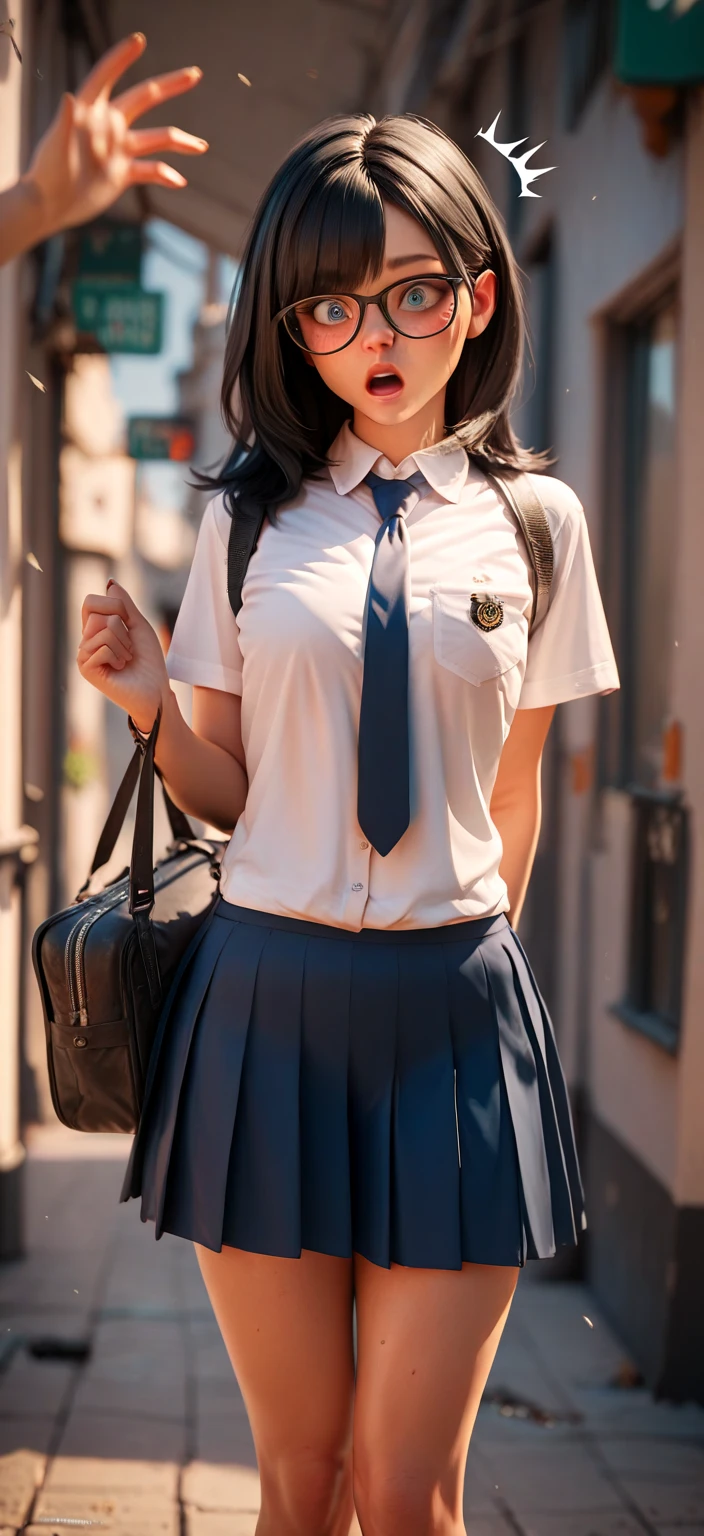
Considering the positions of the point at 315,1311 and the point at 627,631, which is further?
the point at 627,631

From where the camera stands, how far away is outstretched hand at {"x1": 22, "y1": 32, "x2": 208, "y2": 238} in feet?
6.63

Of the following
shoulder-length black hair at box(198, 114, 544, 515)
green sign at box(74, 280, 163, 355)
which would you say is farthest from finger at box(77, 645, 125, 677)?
green sign at box(74, 280, 163, 355)

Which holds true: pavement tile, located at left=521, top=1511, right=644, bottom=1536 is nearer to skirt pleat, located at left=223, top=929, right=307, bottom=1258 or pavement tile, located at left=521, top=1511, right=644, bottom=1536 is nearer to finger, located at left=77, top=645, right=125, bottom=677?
skirt pleat, located at left=223, top=929, right=307, bottom=1258

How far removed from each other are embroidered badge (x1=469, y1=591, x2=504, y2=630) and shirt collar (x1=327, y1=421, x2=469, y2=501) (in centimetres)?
16

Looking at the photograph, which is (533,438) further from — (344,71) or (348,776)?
(348,776)

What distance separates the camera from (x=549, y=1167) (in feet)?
5.39

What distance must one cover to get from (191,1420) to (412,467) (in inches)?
83.7

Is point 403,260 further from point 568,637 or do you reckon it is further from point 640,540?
point 640,540

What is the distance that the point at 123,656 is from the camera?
5.29 ft

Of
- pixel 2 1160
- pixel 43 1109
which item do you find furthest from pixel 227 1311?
pixel 43 1109

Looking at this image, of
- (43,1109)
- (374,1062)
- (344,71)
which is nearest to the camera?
(374,1062)

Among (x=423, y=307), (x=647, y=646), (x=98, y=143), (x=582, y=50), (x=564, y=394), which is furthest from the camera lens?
(x=564, y=394)

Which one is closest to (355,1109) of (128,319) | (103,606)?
(103,606)

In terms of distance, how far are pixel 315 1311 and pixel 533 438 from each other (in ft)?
10.5
